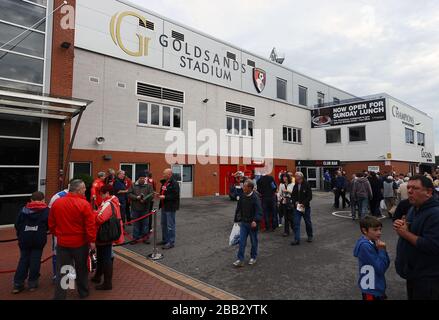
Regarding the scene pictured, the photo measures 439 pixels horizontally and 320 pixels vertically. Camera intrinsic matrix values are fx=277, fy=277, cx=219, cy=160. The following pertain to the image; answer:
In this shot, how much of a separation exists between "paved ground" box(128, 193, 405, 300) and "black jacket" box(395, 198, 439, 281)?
A: 1.62 metres

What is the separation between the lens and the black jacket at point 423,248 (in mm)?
2646

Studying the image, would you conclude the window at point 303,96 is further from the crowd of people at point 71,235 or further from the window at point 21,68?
the crowd of people at point 71,235

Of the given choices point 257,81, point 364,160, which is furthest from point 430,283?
point 364,160

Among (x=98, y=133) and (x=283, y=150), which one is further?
(x=283, y=150)

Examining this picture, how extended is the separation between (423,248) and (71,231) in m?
4.28

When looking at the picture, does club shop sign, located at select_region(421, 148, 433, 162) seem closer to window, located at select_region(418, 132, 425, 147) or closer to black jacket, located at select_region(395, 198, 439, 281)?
window, located at select_region(418, 132, 425, 147)

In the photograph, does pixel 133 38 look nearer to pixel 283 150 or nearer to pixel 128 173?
pixel 128 173

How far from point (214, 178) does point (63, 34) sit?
11516 millimetres

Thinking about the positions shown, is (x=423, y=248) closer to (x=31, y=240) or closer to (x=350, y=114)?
(x=31, y=240)

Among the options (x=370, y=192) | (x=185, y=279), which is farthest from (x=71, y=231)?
(x=370, y=192)

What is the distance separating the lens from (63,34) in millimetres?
10633

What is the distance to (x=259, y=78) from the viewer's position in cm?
2238

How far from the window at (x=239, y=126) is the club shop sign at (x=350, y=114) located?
8.61 metres

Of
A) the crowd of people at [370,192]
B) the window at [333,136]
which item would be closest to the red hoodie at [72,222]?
the crowd of people at [370,192]
